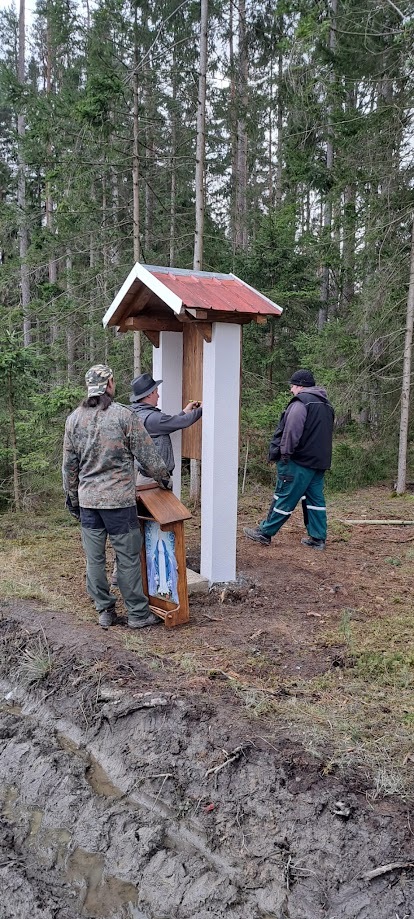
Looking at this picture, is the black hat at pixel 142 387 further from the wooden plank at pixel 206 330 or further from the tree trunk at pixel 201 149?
the tree trunk at pixel 201 149

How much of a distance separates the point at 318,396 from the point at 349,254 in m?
5.91

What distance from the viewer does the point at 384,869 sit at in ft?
8.16

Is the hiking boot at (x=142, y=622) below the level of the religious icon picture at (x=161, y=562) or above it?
below

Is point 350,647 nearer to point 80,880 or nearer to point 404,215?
point 80,880

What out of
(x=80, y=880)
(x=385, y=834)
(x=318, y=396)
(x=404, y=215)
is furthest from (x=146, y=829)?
(x=404, y=215)

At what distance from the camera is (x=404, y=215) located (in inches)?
387

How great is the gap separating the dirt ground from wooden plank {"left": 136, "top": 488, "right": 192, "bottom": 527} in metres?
0.90

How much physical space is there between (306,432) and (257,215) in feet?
34.2

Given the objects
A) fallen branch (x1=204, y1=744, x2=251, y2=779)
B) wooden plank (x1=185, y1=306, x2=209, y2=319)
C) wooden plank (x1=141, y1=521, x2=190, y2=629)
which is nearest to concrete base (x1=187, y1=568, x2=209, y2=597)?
wooden plank (x1=141, y1=521, x2=190, y2=629)

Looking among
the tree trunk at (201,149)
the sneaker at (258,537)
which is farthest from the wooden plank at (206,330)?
the tree trunk at (201,149)

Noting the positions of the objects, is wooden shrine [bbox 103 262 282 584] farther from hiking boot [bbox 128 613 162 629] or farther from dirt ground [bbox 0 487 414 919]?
hiking boot [bbox 128 613 162 629]

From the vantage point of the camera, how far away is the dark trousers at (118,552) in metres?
4.82

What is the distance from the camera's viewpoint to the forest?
9.48m

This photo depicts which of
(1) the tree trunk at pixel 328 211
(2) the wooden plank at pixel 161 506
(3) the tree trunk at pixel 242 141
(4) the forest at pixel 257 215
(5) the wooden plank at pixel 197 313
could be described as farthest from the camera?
(3) the tree trunk at pixel 242 141
